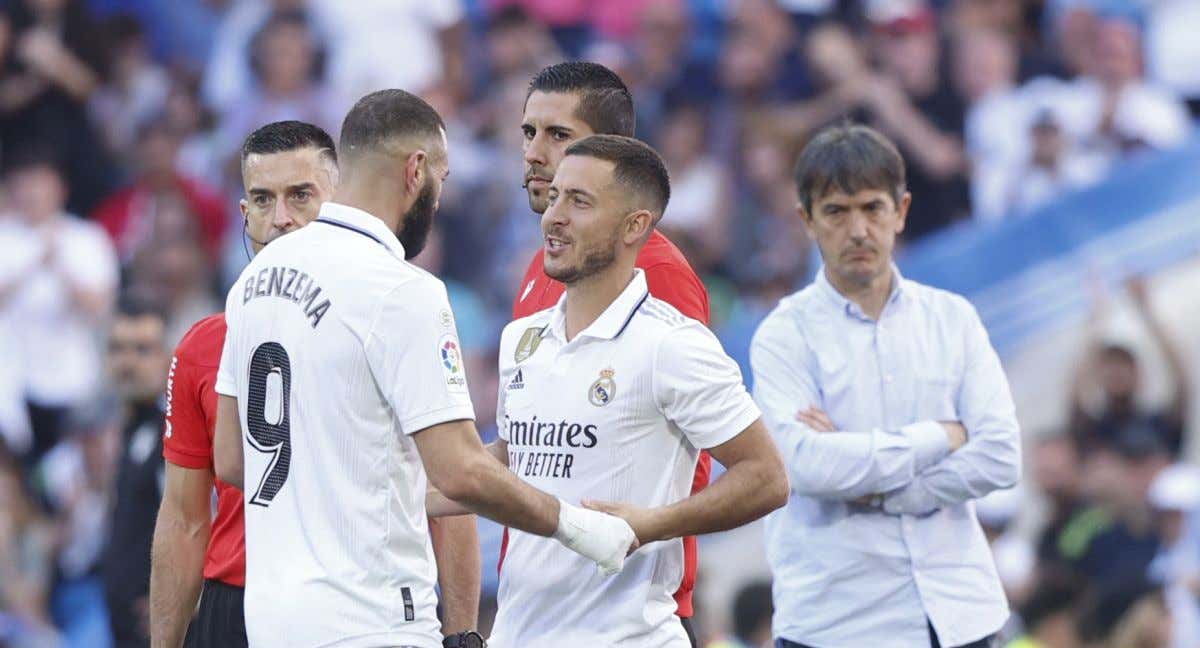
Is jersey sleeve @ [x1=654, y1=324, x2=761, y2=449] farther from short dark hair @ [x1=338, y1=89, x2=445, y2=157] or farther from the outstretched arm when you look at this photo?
short dark hair @ [x1=338, y1=89, x2=445, y2=157]

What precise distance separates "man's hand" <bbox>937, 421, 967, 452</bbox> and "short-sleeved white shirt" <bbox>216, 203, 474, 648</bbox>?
1832mm

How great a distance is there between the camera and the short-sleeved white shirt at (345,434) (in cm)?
427

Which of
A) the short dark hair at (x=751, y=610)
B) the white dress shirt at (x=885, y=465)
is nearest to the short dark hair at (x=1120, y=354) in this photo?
the short dark hair at (x=751, y=610)

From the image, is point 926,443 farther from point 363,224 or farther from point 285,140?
point 285,140

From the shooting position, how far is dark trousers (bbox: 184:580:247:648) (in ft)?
16.6

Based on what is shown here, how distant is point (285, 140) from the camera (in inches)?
214

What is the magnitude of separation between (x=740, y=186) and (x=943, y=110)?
54.7 inches

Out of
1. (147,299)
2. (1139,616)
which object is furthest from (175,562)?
(1139,616)

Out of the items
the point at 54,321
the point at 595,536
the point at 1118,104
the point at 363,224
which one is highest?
the point at 1118,104

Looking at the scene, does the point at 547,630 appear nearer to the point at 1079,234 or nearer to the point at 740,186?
the point at 1079,234

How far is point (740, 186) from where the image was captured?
11898 mm

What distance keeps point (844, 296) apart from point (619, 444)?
60.7 inches

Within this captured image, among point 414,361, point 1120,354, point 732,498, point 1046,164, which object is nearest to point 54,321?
point 1046,164

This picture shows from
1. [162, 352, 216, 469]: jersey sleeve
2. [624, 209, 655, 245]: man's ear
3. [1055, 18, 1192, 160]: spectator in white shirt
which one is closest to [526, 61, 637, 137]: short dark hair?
[624, 209, 655, 245]: man's ear
